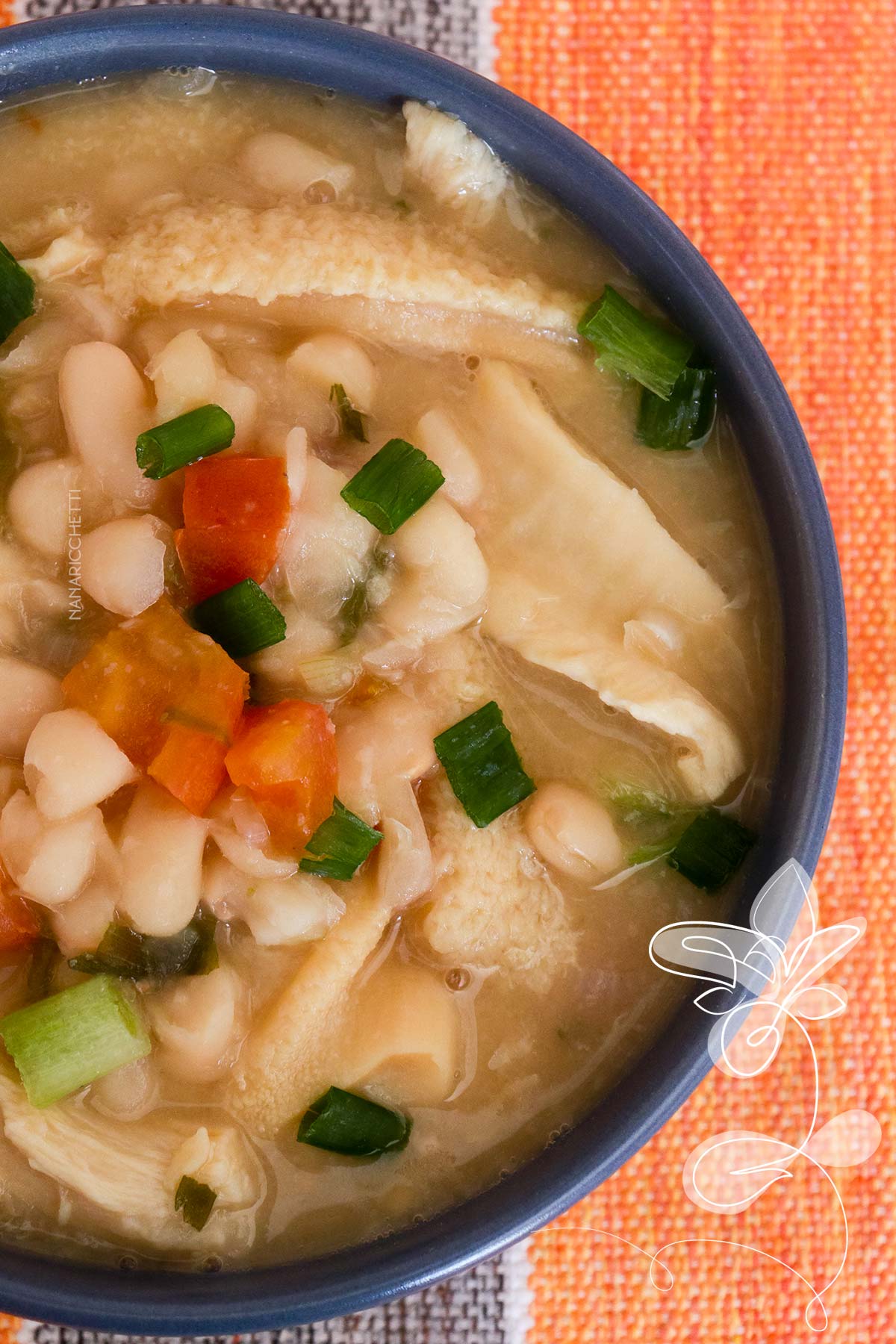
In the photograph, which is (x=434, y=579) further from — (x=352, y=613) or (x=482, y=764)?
(x=482, y=764)

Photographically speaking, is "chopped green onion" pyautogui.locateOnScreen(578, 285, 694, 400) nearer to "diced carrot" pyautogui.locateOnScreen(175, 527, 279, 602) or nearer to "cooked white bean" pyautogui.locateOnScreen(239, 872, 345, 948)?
"diced carrot" pyautogui.locateOnScreen(175, 527, 279, 602)

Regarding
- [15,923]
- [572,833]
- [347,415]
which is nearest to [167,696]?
[15,923]

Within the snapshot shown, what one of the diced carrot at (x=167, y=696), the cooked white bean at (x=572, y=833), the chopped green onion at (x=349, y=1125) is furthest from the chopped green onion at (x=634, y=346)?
the chopped green onion at (x=349, y=1125)

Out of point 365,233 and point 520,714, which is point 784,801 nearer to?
point 520,714

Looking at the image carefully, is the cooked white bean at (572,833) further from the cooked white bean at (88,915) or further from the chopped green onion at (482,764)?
the cooked white bean at (88,915)

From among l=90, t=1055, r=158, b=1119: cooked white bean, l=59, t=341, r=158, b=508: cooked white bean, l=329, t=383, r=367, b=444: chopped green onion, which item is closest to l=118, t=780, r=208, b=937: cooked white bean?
l=90, t=1055, r=158, b=1119: cooked white bean

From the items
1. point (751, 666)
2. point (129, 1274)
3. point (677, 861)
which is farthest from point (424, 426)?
point (129, 1274)
